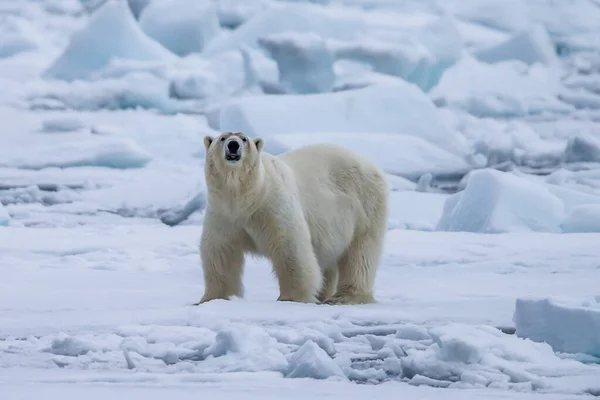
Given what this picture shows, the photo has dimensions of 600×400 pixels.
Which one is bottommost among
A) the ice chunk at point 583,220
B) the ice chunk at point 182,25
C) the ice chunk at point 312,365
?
the ice chunk at point 312,365

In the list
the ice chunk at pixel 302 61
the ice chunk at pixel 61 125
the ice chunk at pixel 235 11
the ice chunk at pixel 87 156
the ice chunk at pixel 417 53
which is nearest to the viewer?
the ice chunk at pixel 87 156

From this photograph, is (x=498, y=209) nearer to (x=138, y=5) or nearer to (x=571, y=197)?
(x=571, y=197)

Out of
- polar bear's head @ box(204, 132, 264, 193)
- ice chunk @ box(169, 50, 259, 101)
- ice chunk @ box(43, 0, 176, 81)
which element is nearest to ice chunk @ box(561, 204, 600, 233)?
polar bear's head @ box(204, 132, 264, 193)

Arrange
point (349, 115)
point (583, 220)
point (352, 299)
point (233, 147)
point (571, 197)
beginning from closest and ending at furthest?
point (233, 147) → point (352, 299) → point (583, 220) → point (571, 197) → point (349, 115)

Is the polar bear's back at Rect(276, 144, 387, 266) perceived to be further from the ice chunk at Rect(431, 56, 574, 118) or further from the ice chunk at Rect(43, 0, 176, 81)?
the ice chunk at Rect(43, 0, 176, 81)

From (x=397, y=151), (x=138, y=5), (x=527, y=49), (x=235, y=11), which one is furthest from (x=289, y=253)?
(x=235, y=11)

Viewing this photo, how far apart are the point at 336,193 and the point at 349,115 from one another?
6280 mm

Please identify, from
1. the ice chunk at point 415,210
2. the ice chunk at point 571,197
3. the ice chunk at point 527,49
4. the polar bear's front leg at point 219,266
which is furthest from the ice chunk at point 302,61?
the polar bear's front leg at point 219,266

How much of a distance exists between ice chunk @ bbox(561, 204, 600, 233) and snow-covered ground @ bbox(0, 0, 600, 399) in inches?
0.5

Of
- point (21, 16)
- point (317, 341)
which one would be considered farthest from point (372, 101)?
point (21, 16)

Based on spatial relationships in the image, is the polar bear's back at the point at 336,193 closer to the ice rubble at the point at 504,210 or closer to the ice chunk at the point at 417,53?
the ice rubble at the point at 504,210

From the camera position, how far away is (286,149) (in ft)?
29.4

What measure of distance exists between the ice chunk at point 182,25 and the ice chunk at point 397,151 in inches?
286

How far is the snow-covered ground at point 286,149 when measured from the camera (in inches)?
A: 111
